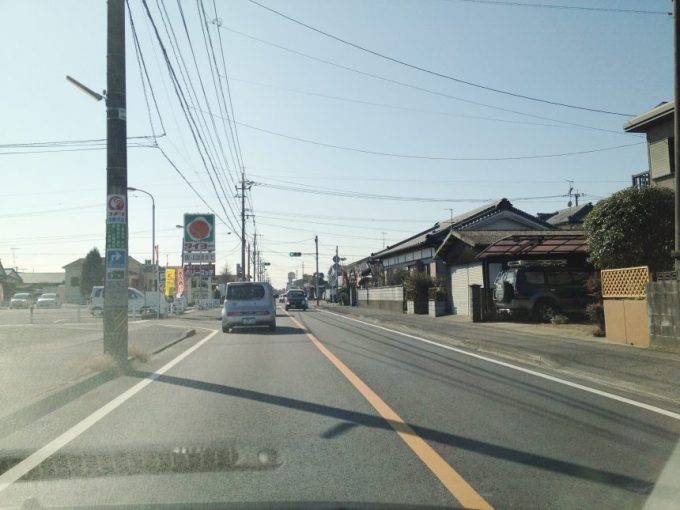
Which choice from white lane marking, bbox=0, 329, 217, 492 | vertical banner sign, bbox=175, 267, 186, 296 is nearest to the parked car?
vertical banner sign, bbox=175, 267, 186, 296

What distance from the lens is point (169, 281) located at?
1699 inches

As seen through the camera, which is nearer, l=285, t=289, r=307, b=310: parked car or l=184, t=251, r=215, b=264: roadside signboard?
l=184, t=251, r=215, b=264: roadside signboard

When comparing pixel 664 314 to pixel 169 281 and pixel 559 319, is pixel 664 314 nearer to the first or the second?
pixel 559 319

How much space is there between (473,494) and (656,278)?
11.0m

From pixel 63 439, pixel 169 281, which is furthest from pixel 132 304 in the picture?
pixel 63 439

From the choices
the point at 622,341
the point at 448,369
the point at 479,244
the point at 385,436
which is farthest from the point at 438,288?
the point at 385,436

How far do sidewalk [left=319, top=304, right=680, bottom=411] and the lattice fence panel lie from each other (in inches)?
49.9

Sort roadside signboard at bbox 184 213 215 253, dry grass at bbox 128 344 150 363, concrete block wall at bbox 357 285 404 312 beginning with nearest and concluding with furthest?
1. dry grass at bbox 128 344 150 363
2. concrete block wall at bbox 357 285 404 312
3. roadside signboard at bbox 184 213 215 253

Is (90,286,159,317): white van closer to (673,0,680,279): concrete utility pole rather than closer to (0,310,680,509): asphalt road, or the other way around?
(0,310,680,509): asphalt road

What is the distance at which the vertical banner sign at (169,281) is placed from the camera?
43.0m

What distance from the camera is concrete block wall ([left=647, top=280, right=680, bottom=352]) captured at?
12.8 metres

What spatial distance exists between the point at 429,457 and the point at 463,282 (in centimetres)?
2553

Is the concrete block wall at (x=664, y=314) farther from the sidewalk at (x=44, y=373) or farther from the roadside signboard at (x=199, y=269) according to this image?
the roadside signboard at (x=199, y=269)

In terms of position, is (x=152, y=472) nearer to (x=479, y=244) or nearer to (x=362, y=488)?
(x=362, y=488)
